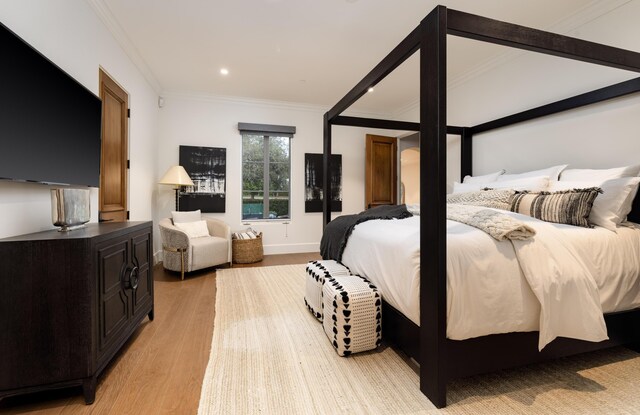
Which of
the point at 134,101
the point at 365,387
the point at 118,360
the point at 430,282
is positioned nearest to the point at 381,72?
the point at 430,282

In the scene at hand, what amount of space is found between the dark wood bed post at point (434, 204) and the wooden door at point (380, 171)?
12.8ft

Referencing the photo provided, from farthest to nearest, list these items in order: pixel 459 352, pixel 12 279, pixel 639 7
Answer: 1. pixel 639 7
2. pixel 459 352
3. pixel 12 279

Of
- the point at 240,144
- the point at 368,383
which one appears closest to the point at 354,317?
the point at 368,383

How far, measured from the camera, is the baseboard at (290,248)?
5.09 meters

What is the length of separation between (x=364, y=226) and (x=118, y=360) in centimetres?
188

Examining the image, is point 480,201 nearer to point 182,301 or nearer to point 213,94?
point 182,301

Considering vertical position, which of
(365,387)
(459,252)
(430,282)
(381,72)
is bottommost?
(365,387)

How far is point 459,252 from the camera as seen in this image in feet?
4.65

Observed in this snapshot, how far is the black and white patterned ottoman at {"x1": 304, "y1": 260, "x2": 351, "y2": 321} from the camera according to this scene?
7.27 ft

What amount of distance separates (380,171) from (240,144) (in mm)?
2617

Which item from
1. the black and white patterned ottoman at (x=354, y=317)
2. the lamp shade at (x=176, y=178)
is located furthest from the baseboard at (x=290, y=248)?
the black and white patterned ottoman at (x=354, y=317)

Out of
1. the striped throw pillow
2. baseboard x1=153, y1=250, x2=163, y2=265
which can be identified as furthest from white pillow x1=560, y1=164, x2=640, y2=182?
baseboard x1=153, y1=250, x2=163, y2=265

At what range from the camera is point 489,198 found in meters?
2.55

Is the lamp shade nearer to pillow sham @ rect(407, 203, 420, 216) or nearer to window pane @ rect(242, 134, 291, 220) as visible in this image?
window pane @ rect(242, 134, 291, 220)
